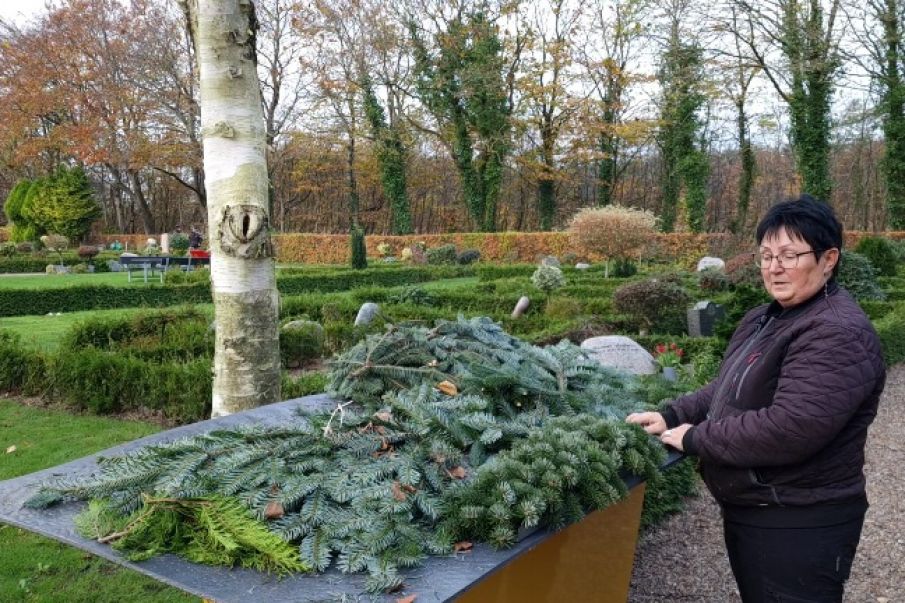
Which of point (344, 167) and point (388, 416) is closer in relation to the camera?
point (388, 416)

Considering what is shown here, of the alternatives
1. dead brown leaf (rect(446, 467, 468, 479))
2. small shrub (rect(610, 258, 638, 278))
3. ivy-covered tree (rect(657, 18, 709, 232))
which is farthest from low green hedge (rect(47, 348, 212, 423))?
ivy-covered tree (rect(657, 18, 709, 232))

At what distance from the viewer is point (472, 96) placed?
101 ft

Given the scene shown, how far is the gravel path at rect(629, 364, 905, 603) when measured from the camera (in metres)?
3.53

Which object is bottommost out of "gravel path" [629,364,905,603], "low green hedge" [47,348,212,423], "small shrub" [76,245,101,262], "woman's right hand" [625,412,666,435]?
"gravel path" [629,364,905,603]

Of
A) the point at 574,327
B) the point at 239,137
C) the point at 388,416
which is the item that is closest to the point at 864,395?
the point at 388,416

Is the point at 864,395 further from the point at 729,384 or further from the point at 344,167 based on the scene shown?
the point at 344,167

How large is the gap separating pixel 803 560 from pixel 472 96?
Result: 1215 inches

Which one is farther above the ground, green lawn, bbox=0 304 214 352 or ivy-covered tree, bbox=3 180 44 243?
ivy-covered tree, bbox=3 180 44 243

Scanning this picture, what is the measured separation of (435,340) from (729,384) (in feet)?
4.45

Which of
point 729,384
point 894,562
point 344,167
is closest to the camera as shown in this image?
point 729,384

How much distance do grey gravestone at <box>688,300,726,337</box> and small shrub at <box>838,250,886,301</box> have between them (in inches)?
119

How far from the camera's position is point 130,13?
30875 mm

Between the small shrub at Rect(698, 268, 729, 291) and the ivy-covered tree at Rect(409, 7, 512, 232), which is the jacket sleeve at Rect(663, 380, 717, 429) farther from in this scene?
the ivy-covered tree at Rect(409, 7, 512, 232)

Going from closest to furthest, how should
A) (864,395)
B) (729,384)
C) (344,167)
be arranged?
(864,395)
(729,384)
(344,167)
